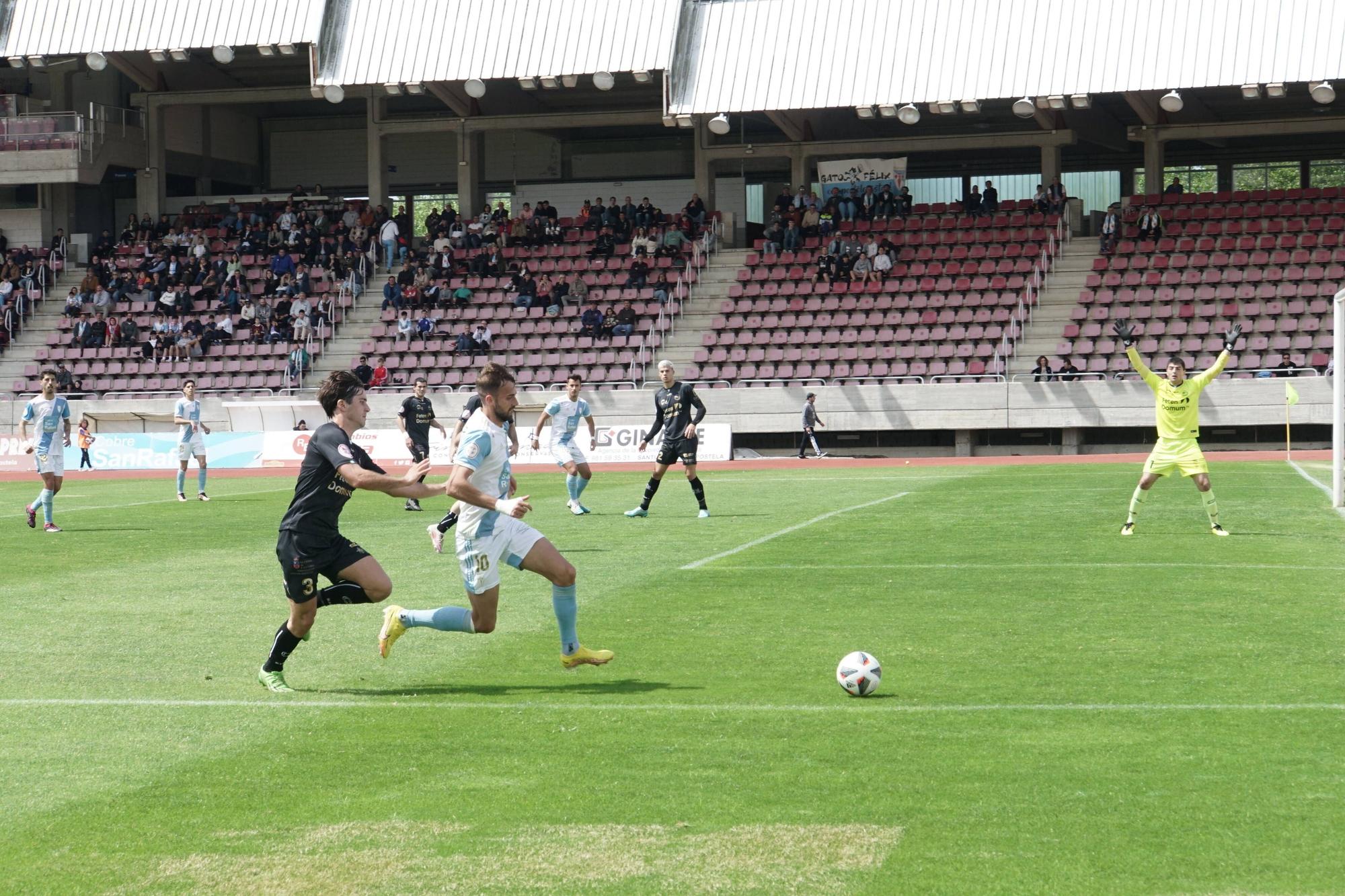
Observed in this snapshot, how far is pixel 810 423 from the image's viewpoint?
39500 millimetres

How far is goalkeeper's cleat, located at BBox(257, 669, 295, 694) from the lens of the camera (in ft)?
30.9

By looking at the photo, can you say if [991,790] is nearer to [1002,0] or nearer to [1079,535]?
[1079,535]

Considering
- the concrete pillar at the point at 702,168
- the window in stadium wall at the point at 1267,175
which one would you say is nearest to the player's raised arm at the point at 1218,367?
the concrete pillar at the point at 702,168

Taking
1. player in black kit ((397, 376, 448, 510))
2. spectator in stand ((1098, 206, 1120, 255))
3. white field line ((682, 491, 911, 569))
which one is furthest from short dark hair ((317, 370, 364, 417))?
spectator in stand ((1098, 206, 1120, 255))

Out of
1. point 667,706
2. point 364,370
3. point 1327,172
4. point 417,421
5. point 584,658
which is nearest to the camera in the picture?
point 667,706

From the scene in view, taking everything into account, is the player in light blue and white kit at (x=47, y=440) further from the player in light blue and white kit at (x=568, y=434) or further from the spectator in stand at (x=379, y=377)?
the spectator in stand at (x=379, y=377)

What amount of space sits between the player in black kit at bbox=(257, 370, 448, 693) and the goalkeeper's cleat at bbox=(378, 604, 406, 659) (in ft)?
1.23

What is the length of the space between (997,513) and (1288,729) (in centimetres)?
1331

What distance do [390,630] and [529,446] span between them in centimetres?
2852

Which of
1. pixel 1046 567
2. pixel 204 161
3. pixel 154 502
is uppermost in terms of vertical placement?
pixel 204 161

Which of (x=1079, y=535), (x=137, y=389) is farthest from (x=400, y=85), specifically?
(x=1079, y=535)

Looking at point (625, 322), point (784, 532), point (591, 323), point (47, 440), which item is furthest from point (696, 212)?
point (784, 532)

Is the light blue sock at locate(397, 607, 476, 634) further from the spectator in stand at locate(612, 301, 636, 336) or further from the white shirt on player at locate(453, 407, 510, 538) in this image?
the spectator in stand at locate(612, 301, 636, 336)

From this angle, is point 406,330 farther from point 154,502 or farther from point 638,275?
point 154,502
